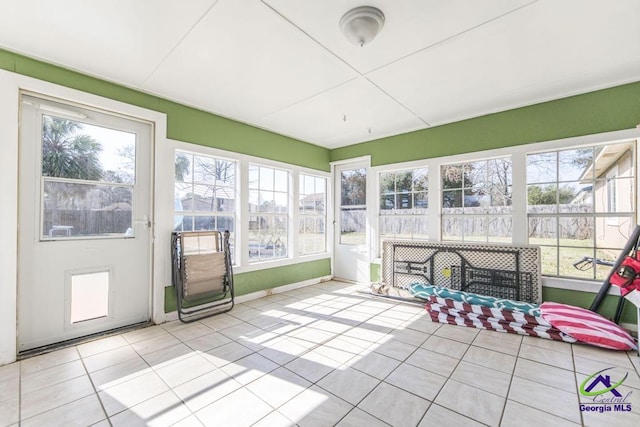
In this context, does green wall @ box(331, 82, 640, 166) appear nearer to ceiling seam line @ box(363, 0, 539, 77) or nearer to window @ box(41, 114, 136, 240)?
ceiling seam line @ box(363, 0, 539, 77)

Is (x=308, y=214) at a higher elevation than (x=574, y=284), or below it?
higher

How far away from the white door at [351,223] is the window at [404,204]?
0.38 metres

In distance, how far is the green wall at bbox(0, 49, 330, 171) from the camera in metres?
2.48

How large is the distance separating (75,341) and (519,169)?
5.32 metres

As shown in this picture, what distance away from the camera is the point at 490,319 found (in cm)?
303

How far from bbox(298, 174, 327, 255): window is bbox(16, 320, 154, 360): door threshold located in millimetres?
2612

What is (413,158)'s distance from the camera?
14.5 ft

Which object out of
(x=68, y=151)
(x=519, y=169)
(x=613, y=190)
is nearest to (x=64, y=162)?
(x=68, y=151)

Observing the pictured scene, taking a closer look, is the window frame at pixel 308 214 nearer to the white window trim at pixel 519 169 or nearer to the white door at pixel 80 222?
the white window trim at pixel 519 169

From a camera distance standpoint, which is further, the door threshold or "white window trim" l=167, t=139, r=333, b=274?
"white window trim" l=167, t=139, r=333, b=274

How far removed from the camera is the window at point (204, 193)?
3455mm

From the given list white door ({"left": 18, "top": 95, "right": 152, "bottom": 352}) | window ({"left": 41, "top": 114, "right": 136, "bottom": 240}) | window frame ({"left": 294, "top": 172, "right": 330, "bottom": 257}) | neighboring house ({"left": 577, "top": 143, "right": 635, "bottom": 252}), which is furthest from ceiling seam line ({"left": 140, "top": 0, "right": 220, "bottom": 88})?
neighboring house ({"left": 577, "top": 143, "right": 635, "bottom": 252})

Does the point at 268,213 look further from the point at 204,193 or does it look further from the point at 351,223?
the point at 351,223

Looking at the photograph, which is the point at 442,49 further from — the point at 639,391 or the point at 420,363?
the point at 639,391
